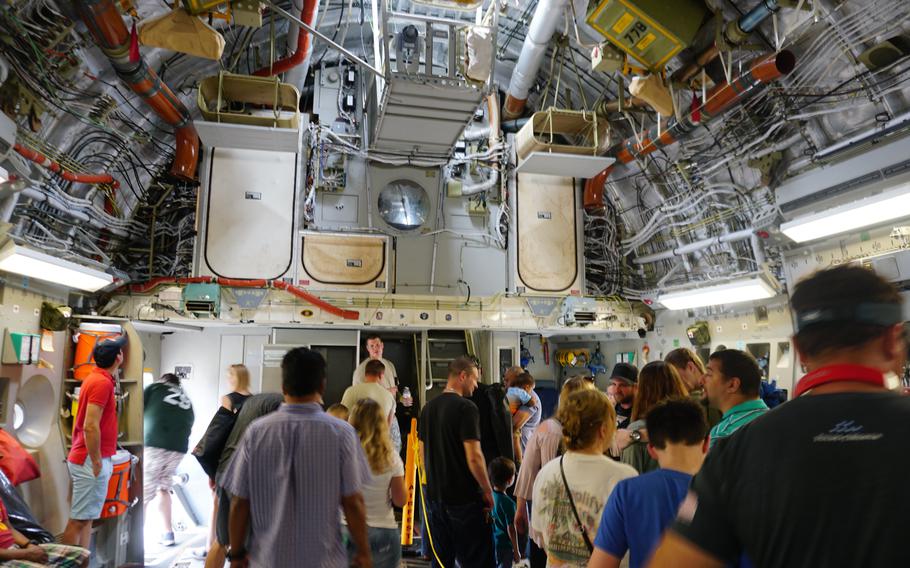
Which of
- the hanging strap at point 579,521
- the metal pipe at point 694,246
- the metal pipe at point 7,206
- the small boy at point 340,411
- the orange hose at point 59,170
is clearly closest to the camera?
the hanging strap at point 579,521

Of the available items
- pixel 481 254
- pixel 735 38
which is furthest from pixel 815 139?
pixel 481 254

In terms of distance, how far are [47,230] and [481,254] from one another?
467cm

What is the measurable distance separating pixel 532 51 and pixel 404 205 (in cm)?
240

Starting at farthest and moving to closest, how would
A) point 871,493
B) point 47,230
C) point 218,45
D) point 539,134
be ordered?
1. point 539,134
2. point 47,230
3. point 218,45
4. point 871,493

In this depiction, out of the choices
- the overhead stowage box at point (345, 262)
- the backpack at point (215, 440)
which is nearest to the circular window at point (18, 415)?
the backpack at point (215, 440)

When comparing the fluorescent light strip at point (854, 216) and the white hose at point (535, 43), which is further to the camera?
the white hose at point (535, 43)

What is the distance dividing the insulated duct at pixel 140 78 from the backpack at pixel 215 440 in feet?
9.38

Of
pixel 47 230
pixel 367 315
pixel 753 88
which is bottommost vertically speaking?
pixel 367 315

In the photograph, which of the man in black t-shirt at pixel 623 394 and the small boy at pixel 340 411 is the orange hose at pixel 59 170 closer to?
the small boy at pixel 340 411

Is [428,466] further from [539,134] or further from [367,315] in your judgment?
[539,134]

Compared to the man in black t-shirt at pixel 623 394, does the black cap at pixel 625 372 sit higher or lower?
higher

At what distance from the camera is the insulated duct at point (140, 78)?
3959mm

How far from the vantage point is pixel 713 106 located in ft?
16.4

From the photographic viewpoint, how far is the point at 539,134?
21.9ft
